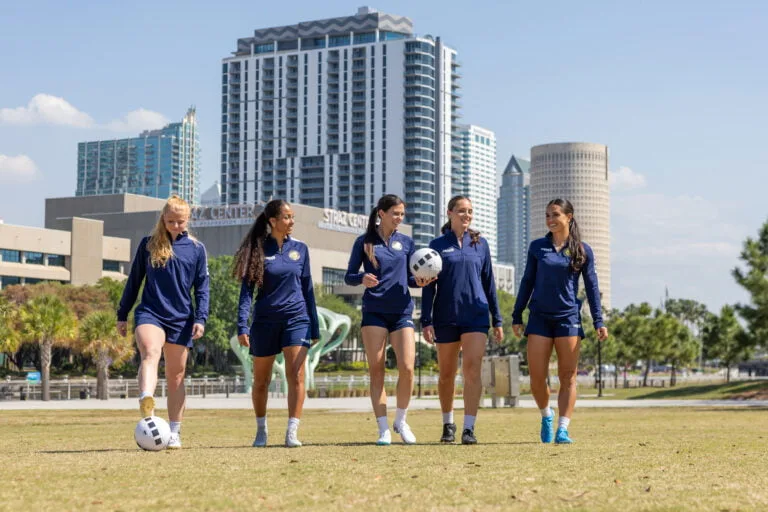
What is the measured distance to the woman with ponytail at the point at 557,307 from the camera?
10992mm

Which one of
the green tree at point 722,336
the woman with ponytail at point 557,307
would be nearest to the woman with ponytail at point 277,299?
the woman with ponytail at point 557,307

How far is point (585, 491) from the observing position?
6.77 meters

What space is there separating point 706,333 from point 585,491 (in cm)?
7961

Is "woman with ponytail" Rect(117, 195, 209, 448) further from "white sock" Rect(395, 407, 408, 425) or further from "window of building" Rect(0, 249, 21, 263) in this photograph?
"window of building" Rect(0, 249, 21, 263)

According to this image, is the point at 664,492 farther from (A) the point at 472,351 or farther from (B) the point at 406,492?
(A) the point at 472,351

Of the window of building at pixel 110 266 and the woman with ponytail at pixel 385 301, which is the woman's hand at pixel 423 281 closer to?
the woman with ponytail at pixel 385 301

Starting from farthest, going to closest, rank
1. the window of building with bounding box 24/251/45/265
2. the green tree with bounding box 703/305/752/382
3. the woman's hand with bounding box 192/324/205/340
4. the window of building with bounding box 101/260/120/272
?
the window of building with bounding box 101/260/120/272, the window of building with bounding box 24/251/45/265, the green tree with bounding box 703/305/752/382, the woman's hand with bounding box 192/324/205/340

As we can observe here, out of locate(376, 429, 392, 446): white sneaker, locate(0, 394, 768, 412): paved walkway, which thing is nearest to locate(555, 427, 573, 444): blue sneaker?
locate(376, 429, 392, 446): white sneaker

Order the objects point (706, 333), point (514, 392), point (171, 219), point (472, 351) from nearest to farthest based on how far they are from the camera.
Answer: point (171, 219) → point (472, 351) → point (514, 392) → point (706, 333)

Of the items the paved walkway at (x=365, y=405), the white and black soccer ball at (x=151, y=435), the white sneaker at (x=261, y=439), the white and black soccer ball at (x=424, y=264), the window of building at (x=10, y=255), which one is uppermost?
the window of building at (x=10, y=255)

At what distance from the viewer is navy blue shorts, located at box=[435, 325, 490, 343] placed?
10.9 meters

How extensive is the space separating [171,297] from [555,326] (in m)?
3.64

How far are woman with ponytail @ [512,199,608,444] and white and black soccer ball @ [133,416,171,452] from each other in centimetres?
343

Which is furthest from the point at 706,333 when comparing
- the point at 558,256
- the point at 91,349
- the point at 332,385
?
the point at 558,256
